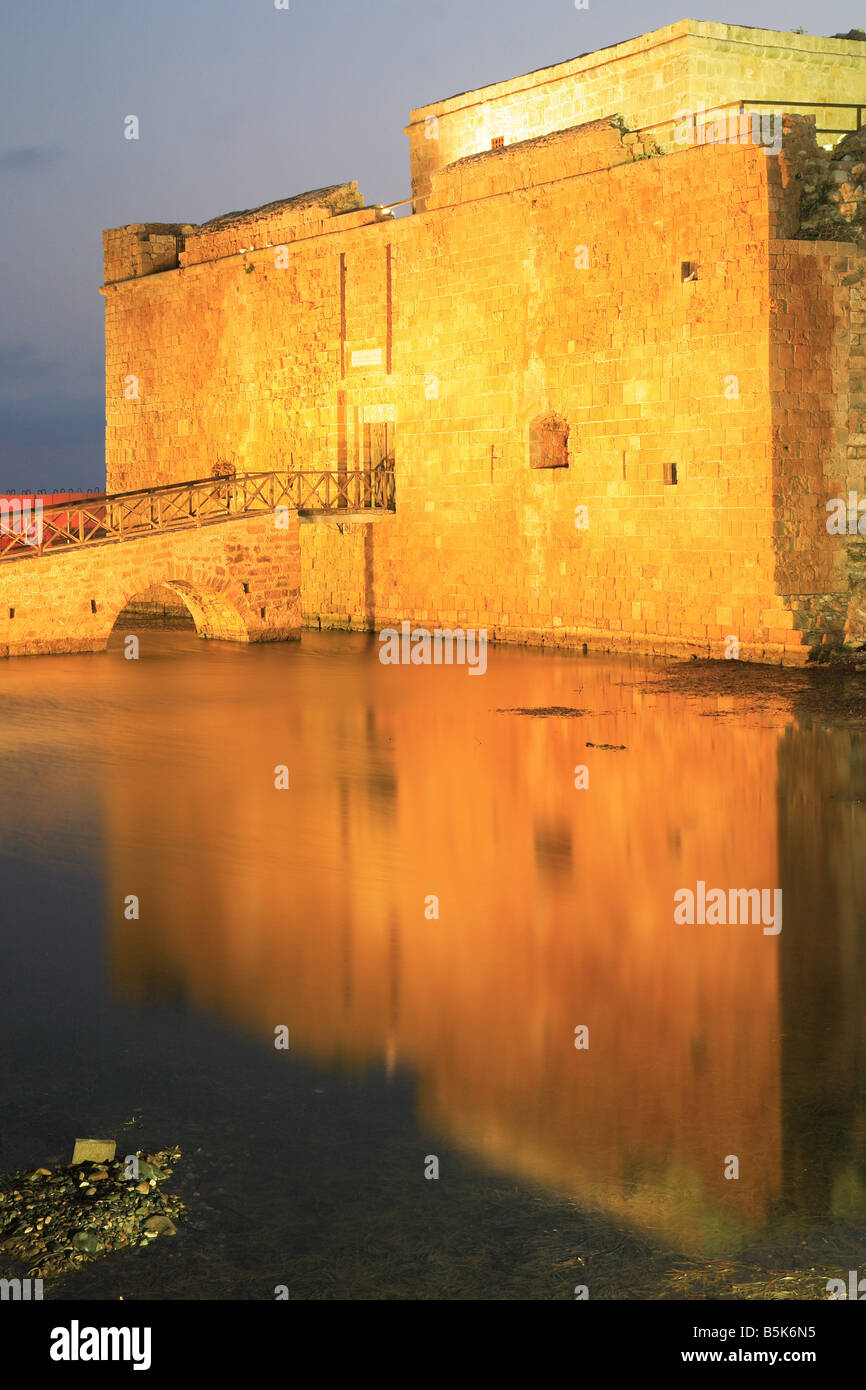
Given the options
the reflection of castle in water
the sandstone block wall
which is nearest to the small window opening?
the sandstone block wall

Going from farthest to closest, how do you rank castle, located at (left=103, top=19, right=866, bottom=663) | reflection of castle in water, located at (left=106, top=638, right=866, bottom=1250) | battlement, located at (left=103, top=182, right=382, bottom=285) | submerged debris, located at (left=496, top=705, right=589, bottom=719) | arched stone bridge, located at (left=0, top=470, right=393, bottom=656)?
1. battlement, located at (left=103, top=182, right=382, bottom=285)
2. arched stone bridge, located at (left=0, top=470, right=393, bottom=656)
3. castle, located at (left=103, top=19, right=866, bottom=663)
4. submerged debris, located at (left=496, top=705, right=589, bottom=719)
5. reflection of castle in water, located at (left=106, top=638, right=866, bottom=1250)

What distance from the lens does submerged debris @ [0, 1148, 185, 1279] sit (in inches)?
128

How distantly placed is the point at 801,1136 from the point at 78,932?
2941mm

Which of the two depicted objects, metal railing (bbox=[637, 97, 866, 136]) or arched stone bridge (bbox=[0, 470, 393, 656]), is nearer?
arched stone bridge (bbox=[0, 470, 393, 656])

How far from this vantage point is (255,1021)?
470 cm

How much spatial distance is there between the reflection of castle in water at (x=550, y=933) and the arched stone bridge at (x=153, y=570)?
4671mm

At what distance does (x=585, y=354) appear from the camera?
48.4ft

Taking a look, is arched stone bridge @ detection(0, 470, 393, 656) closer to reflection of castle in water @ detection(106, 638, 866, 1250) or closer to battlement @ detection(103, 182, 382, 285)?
battlement @ detection(103, 182, 382, 285)

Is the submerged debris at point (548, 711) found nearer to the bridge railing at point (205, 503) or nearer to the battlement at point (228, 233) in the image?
the bridge railing at point (205, 503)

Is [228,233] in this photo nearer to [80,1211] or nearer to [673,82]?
[673,82]

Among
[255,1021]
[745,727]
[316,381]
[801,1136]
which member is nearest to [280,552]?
[316,381]

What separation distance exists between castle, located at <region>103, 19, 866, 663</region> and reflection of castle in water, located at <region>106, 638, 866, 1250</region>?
358cm

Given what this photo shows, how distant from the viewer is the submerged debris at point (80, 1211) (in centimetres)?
326

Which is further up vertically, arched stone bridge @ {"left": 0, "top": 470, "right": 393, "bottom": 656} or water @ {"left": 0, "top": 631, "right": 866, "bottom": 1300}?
arched stone bridge @ {"left": 0, "top": 470, "right": 393, "bottom": 656}
